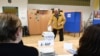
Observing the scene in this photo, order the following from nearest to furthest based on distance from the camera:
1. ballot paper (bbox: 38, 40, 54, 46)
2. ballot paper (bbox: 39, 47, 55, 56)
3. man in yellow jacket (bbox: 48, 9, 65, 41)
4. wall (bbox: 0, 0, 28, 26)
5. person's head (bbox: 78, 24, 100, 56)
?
person's head (bbox: 78, 24, 100, 56), ballot paper (bbox: 39, 47, 55, 56), ballot paper (bbox: 38, 40, 54, 46), man in yellow jacket (bbox: 48, 9, 65, 41), wall (bbox: 0, 0, 28, 26)

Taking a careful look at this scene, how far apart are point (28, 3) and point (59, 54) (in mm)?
7237

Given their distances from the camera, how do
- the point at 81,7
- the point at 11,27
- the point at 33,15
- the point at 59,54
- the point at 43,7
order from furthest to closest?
the point at 81,7, the point at 43,7, the point at 33,15, the point at 59,54, the point at 11,27

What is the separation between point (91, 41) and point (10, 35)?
0.55m

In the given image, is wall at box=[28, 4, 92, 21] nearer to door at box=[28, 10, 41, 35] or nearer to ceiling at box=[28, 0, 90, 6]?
ceiling at box=[28, 0, 90, 6]

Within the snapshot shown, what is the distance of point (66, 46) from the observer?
291 centimetres

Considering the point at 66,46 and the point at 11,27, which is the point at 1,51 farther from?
the point at 66,46

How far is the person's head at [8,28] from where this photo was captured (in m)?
1.36

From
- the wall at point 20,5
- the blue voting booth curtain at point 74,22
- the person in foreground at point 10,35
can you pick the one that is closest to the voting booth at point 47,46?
the person in foreground at point 10,35

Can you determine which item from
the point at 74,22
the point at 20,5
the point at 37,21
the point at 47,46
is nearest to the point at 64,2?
the point at 74,22

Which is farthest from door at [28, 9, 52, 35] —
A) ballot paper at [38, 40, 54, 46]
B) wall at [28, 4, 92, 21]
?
ballot paper at [38, 40, 54, 46]

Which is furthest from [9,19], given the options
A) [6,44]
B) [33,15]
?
[33,15]

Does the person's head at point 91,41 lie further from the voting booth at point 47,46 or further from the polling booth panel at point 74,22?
the polling booth panel at point 74,22

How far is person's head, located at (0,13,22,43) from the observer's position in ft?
4.48

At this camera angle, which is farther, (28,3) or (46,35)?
(28,3)
